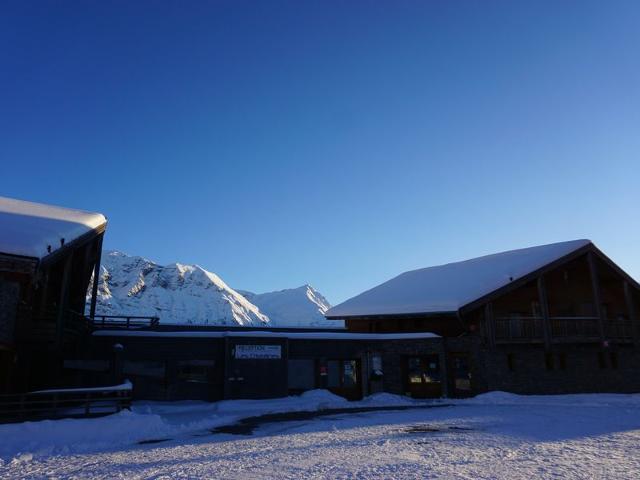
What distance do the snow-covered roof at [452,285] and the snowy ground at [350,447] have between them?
30.3 ft

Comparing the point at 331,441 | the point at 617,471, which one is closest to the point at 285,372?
the point at 331,441

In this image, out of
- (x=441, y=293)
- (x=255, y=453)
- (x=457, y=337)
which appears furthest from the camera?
(x=441, y=293)

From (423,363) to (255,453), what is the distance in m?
17.0

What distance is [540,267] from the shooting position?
28594 mm

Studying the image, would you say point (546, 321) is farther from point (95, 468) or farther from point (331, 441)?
point (95, 468)

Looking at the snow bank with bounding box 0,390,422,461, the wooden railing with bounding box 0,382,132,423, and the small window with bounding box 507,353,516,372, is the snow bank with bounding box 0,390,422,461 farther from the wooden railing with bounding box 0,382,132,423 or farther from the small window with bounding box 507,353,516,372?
the small window with bounding box 507,353,516,372

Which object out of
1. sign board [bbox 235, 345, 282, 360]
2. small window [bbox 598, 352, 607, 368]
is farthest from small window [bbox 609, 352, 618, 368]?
sign board [bbox 235, 345, 282, 360]

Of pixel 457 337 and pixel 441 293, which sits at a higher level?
pixel 441 293

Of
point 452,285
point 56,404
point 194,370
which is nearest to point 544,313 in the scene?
point 452,285

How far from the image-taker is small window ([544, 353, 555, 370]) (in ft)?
92.3

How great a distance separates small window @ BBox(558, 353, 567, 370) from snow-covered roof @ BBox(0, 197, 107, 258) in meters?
24.6

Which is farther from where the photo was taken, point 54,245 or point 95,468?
point 54,245

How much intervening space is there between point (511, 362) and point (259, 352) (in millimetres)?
13372

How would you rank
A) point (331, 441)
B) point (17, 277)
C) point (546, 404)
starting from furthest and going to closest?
point (546, 404) → point (17, 277) → point (331, 441)
